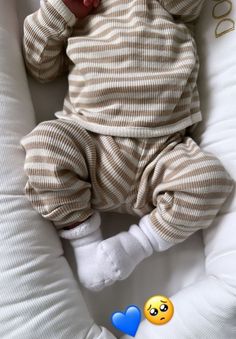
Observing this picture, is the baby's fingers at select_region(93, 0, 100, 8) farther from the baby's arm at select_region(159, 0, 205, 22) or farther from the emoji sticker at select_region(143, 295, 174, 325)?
the emoji sticker at select_region(143, 295, 174, 325)

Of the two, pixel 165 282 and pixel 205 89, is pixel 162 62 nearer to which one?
pixel 205 89

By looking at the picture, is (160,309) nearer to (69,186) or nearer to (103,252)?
(103,252)

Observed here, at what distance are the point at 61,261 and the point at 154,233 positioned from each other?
0.58 feet

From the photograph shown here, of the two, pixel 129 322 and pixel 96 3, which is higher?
pixel 96 3

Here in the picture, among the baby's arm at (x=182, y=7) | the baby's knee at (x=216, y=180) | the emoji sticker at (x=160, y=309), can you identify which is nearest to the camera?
the emoji sticker at (x=160, y=309)

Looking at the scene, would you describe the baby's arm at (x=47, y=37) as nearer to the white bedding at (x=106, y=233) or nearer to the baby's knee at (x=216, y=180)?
the white bedding at (x=106, y=233)

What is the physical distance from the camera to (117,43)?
0.91 metres

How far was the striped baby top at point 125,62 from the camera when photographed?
901 mm

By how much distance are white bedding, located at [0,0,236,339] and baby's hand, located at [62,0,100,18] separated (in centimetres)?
16

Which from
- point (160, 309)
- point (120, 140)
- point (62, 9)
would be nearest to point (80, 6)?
point (62, 9)

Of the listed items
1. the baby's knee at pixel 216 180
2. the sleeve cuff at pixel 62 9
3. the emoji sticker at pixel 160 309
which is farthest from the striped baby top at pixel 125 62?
the emoji sticker at pixel 160 309

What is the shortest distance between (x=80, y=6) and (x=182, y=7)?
207 mm

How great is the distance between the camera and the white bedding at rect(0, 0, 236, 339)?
78cm

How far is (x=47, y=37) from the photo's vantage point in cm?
94
